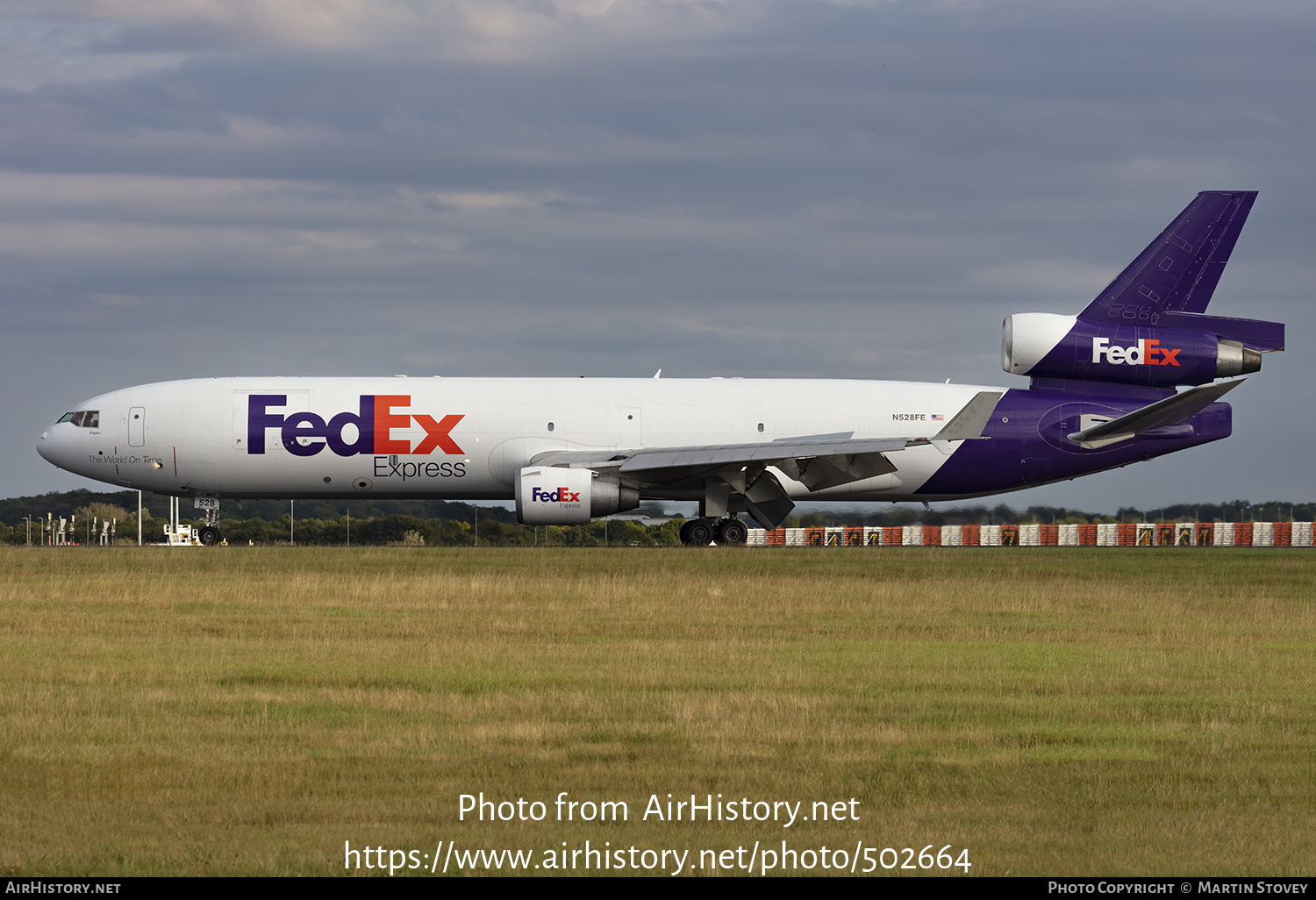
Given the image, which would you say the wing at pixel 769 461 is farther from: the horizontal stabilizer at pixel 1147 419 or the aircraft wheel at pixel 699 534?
the horizontal stabilizer at pixel 1147 419

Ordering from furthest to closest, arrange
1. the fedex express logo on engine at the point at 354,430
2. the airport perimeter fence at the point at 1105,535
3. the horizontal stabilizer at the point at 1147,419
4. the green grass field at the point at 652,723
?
the airport perimeter fence at the point at 1105,535 < the fedex express logo on engine at the point at 354,430 < the horizontal stabilizer at the point at 1147,419 < the green grass field at the point at 652,723

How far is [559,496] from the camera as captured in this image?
36188 millimetres

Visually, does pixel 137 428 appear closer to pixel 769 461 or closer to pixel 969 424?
pixel 769 461

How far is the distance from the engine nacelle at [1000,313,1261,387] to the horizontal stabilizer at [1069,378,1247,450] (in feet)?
4.63

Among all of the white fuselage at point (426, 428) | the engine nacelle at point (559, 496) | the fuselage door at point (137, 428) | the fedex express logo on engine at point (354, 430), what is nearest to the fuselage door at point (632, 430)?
the white fuselage at point (426, 428)

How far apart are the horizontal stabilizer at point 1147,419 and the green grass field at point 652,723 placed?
14.4 meters

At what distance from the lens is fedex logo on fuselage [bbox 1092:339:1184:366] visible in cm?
4069

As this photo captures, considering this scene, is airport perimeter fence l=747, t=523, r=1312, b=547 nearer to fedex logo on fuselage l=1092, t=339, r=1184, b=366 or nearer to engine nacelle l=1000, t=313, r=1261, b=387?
engine nacelle l=1000, t=313, r=1261, b=387

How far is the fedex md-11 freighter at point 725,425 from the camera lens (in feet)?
127

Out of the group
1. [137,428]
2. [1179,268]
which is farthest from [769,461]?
[137,428]

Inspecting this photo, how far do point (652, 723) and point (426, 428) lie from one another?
1108 inches

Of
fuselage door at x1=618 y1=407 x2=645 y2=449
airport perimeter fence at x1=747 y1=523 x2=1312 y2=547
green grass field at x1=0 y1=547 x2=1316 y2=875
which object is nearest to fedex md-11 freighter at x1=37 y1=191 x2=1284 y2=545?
fuselage door at x1=618 y1=407 x2=645 y2=449

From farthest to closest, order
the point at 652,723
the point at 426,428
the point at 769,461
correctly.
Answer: the point at 426,428 → the point at 769,461 → the point at 652,723

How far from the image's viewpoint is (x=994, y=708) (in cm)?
1232
